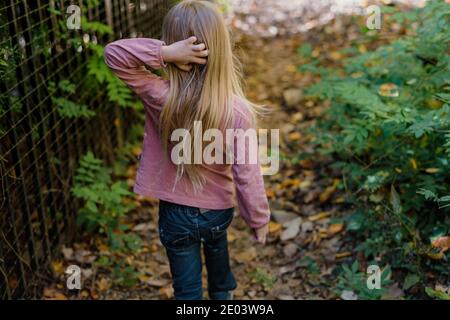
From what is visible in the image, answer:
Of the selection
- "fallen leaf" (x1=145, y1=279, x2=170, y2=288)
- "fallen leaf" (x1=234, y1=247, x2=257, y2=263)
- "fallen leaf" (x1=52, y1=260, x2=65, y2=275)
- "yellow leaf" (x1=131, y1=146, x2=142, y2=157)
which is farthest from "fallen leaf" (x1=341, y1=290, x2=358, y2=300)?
"yellow leaf" (x1=131, y1=146, x2=142, y2=157)

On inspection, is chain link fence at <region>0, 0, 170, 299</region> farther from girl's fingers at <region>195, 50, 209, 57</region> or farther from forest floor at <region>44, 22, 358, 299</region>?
girl's fingers at <region>195, 50, 209, 57</region>

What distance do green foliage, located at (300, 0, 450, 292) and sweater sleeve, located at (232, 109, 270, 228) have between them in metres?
0.87

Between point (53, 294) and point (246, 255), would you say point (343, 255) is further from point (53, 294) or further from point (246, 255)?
point (53, 294)

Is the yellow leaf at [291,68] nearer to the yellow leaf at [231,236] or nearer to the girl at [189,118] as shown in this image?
the yellow leaf at [231,236]

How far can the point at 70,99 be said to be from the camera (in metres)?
3.78

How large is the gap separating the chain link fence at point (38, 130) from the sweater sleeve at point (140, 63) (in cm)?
66

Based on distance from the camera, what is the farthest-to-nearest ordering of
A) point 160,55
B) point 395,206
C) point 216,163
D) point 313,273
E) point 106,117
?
point 106,117, point 313,273, point 395,206, point 216,163, point 160,55

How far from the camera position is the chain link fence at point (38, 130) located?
2.91m

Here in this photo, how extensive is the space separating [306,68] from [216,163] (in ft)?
7.37

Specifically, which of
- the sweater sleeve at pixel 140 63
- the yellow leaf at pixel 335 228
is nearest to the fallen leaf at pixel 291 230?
the yellow leaf at pixel 335 228

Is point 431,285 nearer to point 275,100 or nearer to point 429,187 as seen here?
point 429,187

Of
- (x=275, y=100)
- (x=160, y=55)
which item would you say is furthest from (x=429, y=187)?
(x=275, y=100)

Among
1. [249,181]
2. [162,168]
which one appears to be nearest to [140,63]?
[162,168]

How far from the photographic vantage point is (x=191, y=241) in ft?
9.21
